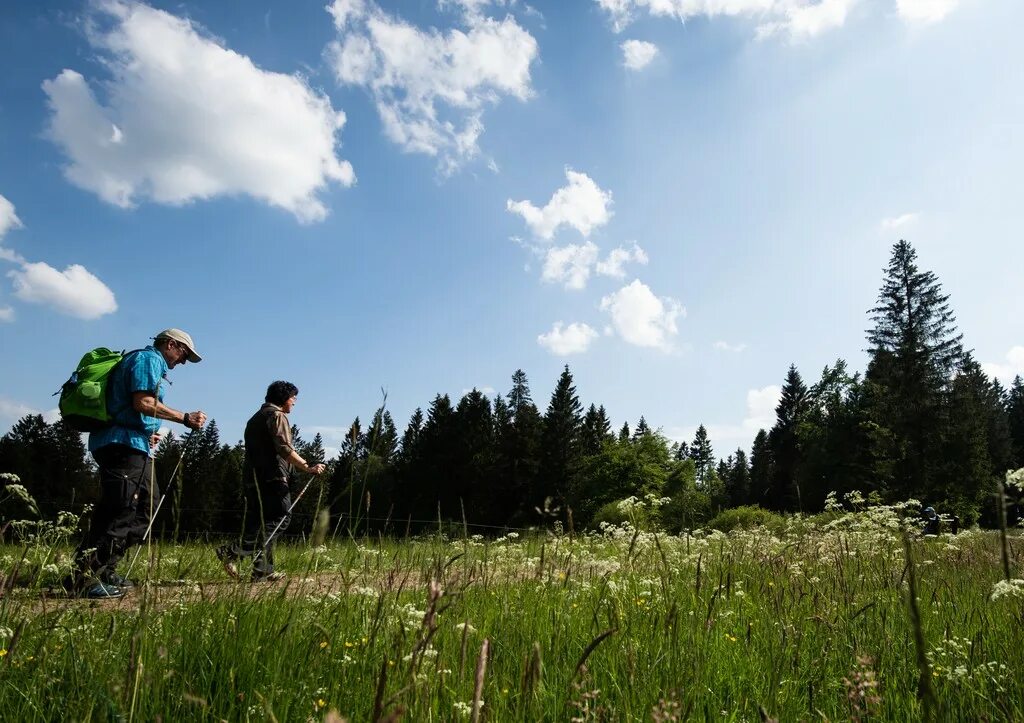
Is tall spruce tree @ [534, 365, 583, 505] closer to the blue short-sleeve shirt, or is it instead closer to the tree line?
the tree line

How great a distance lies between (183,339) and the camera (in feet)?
17.5

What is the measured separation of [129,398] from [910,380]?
41090 mm

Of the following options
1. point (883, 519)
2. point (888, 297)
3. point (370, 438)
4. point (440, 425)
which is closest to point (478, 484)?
point (440, 425)

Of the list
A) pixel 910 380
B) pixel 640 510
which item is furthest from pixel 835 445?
pixel 640 510

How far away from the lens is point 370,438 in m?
1.79

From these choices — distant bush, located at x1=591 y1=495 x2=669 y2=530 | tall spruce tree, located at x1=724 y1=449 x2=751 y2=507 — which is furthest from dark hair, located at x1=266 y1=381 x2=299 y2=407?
tall spruce tree, located at x1=724 y1=449 x2=751 y2=507

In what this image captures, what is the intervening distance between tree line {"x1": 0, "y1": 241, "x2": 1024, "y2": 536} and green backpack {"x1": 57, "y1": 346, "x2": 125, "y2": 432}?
340cm

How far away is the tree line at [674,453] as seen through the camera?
33.3 m

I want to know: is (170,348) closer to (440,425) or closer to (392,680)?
(392,680)

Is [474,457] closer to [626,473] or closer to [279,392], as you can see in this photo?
[626,473]

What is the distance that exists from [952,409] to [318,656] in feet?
142

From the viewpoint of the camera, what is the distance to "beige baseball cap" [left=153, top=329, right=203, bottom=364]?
5230mm

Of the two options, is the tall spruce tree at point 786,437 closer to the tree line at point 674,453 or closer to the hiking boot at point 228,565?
the tree line at point 674,453

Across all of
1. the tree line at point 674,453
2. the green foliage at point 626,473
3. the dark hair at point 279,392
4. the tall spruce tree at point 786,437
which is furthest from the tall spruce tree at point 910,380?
the dark hair at point 279,392
